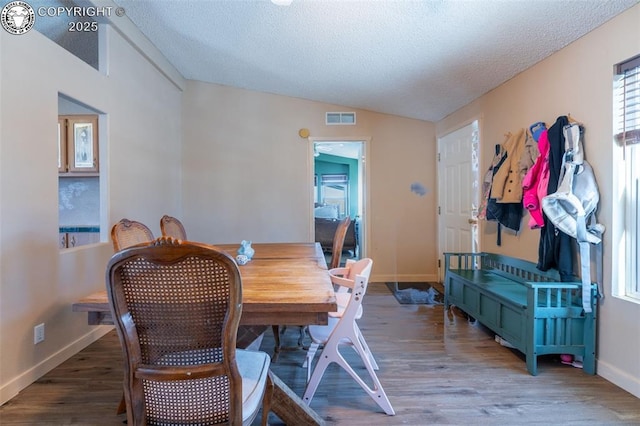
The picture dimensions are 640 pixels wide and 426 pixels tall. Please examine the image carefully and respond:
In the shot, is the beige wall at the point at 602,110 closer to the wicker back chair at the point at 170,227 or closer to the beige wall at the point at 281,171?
the beige wall at the point at 281,171

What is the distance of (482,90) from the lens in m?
3.10

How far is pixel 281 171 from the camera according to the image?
167 inches

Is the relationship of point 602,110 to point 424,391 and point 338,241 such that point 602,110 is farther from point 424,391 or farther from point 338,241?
point 424,391

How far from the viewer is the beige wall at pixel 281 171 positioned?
Result: 420 centimetres

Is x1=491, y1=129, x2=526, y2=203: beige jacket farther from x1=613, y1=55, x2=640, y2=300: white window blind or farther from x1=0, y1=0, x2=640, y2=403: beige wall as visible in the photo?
x1=613, y1=55, x2=640, y2=300: white window blind

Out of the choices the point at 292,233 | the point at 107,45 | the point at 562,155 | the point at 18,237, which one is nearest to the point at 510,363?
the point at 562,155

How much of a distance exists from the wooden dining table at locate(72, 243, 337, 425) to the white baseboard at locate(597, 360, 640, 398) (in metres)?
1.75

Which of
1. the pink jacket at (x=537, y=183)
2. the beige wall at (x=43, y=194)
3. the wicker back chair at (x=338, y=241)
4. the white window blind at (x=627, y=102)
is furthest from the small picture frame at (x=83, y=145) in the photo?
the white window blind at (x=627, y=102)

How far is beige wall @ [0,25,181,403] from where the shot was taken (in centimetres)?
176

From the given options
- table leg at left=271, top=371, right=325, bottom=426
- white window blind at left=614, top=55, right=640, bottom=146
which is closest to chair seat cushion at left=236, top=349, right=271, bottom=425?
table leg at left=271, top=371, right=325, bottom=426

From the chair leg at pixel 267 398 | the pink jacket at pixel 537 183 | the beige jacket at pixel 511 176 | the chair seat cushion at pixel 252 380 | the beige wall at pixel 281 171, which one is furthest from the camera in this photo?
the beige wall at pixel 281 171

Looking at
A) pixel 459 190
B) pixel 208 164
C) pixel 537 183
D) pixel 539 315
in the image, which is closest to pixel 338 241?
pixel 539 315

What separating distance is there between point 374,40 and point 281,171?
7.01ft

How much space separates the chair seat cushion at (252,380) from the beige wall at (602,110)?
2.03 m
